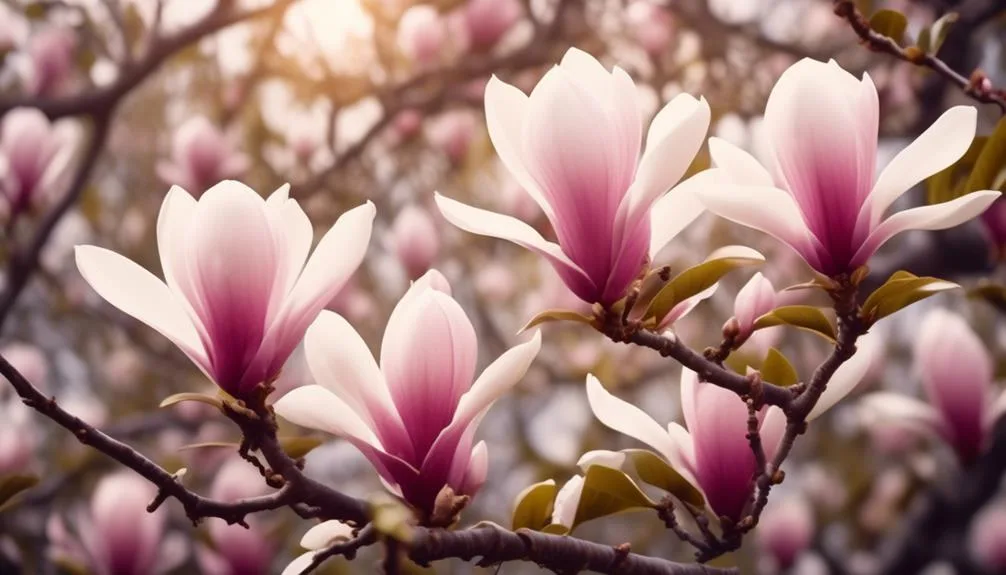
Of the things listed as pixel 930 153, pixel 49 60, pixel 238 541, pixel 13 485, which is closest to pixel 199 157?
pixel 49 60

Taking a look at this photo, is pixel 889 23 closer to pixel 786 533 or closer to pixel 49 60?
pixel 786 533

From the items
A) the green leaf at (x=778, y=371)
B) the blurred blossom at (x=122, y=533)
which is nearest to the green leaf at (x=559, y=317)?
the green leaf at (x=778, y=371)

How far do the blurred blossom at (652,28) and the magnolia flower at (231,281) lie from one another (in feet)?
4.58

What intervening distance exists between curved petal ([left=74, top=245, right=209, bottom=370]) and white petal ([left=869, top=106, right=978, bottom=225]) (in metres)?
0.32

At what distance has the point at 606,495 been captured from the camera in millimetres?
474

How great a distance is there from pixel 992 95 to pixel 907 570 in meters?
0.91

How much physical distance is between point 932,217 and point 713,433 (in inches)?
6.3

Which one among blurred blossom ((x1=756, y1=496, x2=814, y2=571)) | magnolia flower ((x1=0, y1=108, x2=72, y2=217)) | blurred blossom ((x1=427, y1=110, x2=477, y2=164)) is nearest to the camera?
magnolia flower ((x1=0, y1=108, x2=72, y2=217))

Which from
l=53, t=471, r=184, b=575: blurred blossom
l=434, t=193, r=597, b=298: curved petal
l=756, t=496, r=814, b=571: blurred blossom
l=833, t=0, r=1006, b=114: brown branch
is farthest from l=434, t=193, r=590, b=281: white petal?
l=756, t=496, r=814, b=571: blurred blossom

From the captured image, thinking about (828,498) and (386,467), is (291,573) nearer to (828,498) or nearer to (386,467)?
(386,467)

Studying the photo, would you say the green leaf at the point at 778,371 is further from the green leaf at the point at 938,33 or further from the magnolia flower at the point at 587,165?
the green leaf at the point at 938,33

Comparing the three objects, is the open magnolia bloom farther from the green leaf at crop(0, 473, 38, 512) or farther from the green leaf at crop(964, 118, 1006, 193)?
the green leaf at crop(0, 473, 38, 512)

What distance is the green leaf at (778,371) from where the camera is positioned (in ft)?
1.66

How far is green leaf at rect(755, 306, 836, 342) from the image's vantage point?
44cm
